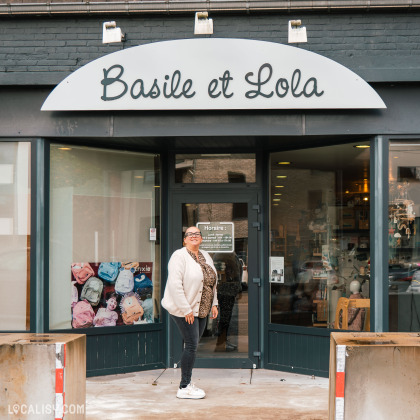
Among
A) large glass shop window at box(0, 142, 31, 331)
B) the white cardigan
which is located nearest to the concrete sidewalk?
the white cardigan

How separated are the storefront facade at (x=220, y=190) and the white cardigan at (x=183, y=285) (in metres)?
1.57

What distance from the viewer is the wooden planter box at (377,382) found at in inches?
175

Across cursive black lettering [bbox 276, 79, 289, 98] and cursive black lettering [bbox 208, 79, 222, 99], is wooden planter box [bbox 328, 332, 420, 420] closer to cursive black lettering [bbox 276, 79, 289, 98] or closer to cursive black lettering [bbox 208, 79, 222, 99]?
cursive black lettering [bbox 276, 79, 289, 98]

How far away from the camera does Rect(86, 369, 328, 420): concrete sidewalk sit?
5.93m

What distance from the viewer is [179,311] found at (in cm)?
623

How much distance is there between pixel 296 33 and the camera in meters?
7.00

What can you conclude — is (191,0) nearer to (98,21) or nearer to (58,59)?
(98,21)

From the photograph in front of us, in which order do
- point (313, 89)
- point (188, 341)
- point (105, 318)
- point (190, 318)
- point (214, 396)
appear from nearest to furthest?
point (190, 318) < point (188, 341) < point (214, 396) < point (313, 89) < point (105, 318)

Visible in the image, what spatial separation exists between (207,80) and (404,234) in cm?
274

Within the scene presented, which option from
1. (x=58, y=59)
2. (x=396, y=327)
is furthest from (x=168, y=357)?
(x=58, y=59)

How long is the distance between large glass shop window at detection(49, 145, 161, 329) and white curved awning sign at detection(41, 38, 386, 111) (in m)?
0.93

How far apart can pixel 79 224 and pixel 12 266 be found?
891 mm

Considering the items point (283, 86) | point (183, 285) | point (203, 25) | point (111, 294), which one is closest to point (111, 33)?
point (203, 25)

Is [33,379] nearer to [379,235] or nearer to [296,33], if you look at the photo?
[379,235]
